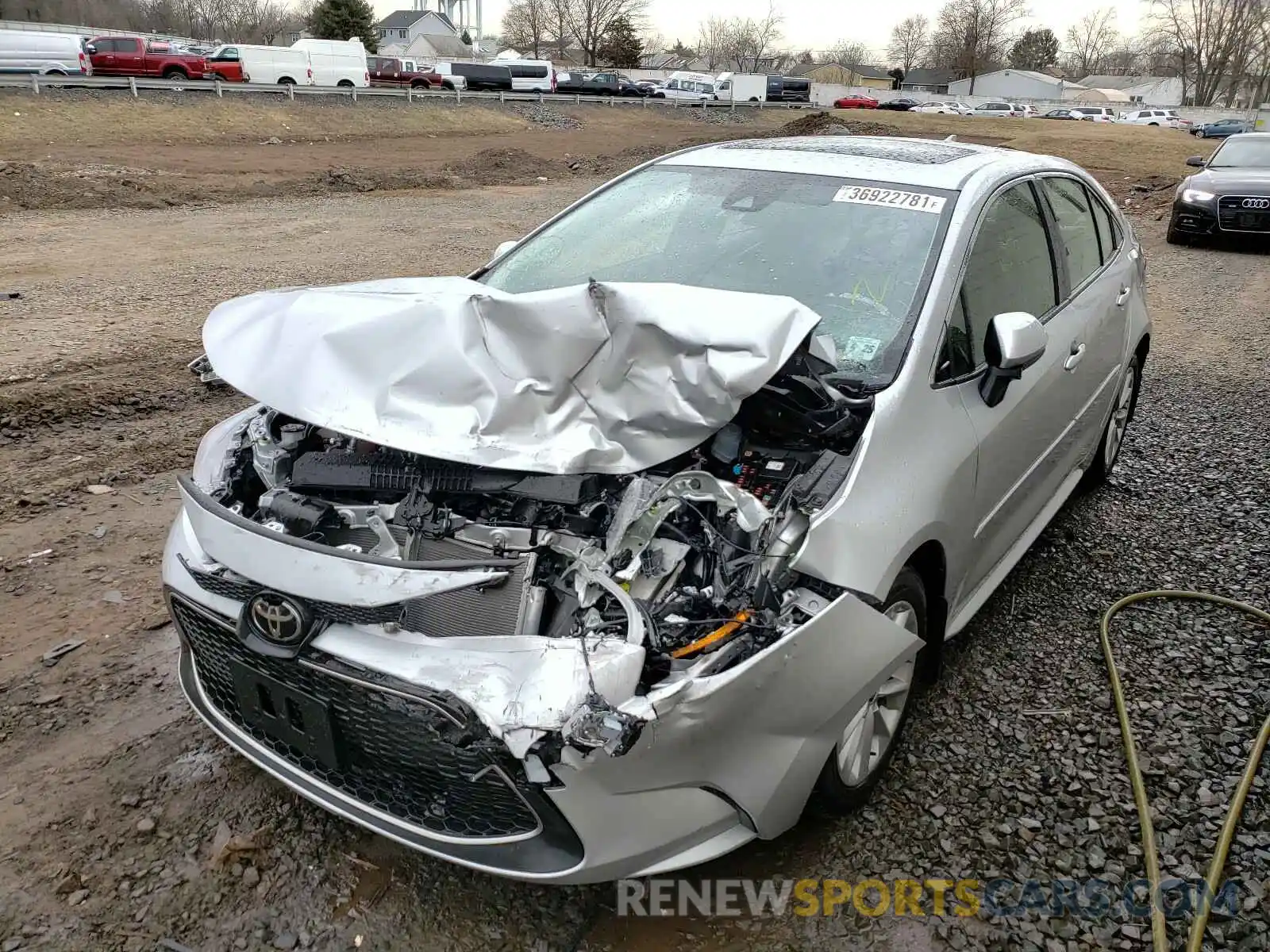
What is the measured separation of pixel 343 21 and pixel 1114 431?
6289cm

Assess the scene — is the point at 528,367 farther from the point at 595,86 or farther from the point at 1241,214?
the point at 595,86

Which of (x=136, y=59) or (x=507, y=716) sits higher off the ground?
(x=136, y=59)

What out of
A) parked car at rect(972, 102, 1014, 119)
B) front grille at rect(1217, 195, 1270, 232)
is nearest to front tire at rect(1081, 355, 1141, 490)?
front grille at rect(1217, 195, 1270, 232)

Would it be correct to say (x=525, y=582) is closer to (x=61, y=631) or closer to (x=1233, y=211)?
(x=61, y=631)

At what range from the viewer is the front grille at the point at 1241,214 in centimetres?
1139

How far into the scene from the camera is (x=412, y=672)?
1.97 m

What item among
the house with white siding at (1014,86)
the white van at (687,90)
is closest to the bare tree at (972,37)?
the house with white siding at (1014,86)

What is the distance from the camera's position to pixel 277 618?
2.09 metres

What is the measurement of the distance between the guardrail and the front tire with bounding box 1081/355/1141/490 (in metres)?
25.8

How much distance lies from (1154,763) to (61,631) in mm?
3888

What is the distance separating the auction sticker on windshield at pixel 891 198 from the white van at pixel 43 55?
30.4 meters

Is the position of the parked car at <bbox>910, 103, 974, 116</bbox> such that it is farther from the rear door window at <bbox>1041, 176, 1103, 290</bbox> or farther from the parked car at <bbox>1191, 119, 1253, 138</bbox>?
the rear door window at <bbox>1041, 176, 1103, 290</bbox>

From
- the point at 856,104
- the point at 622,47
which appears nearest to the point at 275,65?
the point at 856,104

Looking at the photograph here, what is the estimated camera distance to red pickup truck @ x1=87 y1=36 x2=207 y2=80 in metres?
27.8
